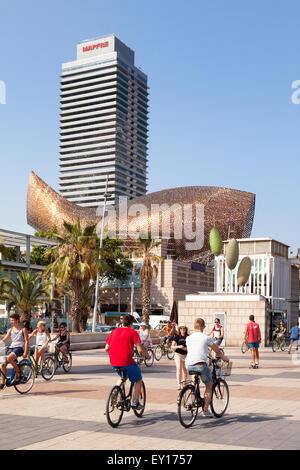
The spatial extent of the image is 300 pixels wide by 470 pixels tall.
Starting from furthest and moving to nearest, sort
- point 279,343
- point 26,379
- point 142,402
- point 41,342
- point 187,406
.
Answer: point 279,343, point 41,342, point 26,379, point 142,402, point 187,406

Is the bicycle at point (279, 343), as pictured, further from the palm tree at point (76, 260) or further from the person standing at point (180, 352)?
the person standing at point (180, 352)

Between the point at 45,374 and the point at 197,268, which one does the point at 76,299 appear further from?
the point at 197,268

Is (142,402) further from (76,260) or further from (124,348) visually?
(76,260)

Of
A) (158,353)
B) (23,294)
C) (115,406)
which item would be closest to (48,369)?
(115,406)

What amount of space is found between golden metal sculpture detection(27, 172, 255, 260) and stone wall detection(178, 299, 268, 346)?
6871 centimetres

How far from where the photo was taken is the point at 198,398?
340 inches

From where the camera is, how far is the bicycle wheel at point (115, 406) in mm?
8219

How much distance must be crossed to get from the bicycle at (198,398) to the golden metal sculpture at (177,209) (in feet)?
312

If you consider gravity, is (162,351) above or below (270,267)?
below

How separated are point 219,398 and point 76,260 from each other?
25.6 m

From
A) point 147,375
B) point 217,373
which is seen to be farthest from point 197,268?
point 217,373

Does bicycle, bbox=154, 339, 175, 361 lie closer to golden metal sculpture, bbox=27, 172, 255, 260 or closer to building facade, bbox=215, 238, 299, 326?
building facade, bbox=215, 238, 299, 326

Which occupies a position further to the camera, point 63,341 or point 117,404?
point 63,341
